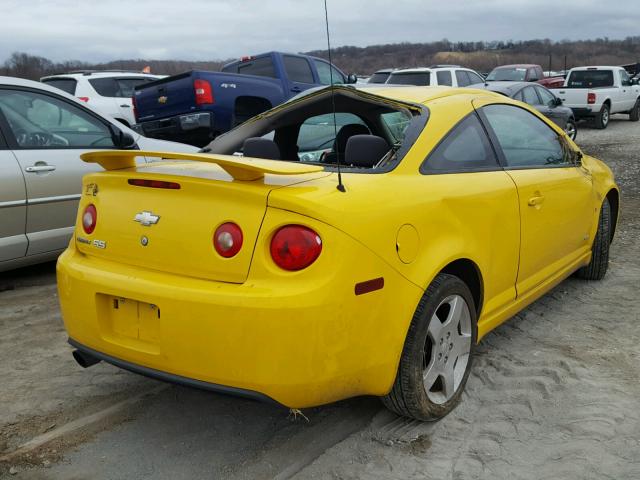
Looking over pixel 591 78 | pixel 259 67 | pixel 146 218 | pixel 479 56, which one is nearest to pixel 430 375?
pixel 146 218

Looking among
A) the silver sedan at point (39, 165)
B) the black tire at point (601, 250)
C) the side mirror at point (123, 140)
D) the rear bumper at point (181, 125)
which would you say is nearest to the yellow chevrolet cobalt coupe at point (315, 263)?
the black tire at point (601, 250)

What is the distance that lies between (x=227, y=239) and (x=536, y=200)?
6.42 feet

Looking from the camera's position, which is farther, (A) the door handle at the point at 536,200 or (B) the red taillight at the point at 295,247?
(A) the door handle at the point at 536,200

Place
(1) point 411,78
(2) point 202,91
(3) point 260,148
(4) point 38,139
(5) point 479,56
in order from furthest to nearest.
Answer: (5) point 479,56, (1) point 411,78, (2) point 202,91, (4) point 38,139, (3) point 260,148

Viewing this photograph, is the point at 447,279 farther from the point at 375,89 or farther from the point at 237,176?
the point at 375,89

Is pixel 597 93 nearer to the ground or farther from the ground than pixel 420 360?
farther from the ground

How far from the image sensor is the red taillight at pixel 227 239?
98.1 inches

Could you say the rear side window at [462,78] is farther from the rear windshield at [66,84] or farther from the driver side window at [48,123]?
the driver side window at [48,123]

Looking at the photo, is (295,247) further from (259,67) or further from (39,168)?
(259,67)

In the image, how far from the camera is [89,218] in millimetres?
2994

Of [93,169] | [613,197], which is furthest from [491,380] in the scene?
[93,169]

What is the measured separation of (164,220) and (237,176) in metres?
0.36

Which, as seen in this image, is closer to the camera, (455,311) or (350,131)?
(455,311)

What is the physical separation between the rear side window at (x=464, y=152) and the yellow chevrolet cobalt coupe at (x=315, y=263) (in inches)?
0.4
